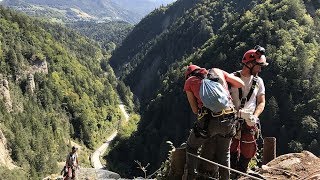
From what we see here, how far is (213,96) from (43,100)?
398 feet

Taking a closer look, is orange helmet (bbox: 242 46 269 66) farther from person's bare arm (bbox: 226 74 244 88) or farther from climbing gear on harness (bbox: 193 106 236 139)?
climbing gear on harness (bbox: 193 106 236 139)

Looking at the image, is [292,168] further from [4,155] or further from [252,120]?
[4,155]

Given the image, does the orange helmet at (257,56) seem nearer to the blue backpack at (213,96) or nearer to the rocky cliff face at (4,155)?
the blue backpack at (213,96)

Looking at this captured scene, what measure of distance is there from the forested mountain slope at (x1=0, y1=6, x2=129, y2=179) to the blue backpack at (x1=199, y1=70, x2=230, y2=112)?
251ft

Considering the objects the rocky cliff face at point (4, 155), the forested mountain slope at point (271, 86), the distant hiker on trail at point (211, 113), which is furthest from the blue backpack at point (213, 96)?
the rocky cliff face at point (4, 155)

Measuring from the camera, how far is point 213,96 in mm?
7781

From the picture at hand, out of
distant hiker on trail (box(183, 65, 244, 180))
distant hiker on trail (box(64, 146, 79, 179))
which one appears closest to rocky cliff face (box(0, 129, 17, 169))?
distant hiker on trail (box(64, 146, 79, 179))

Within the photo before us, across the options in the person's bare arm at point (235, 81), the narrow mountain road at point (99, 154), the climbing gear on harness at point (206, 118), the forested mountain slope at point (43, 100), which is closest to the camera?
the climbing gear on harness at point (206, 118)

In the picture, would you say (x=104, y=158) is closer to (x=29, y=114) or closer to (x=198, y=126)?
(x=29, y=114)

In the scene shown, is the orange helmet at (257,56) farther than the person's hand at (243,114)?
Yes

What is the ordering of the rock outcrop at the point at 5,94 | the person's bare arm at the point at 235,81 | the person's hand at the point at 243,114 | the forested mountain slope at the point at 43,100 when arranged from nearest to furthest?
1. the person's bare arm at the point at 235,81
2. the person's hand at the point at 243,114
3. the forested mountain slope at the point at 43,100
4. the rock outcrop at the point at 5,94

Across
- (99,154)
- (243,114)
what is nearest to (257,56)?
(243,114)

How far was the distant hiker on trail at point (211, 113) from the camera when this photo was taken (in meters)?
7.83

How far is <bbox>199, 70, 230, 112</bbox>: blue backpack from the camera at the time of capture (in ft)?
25.5
